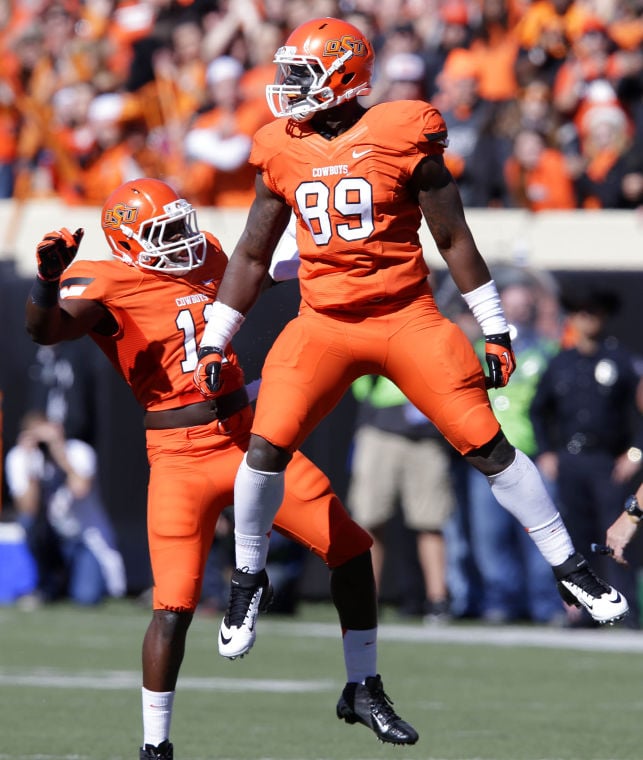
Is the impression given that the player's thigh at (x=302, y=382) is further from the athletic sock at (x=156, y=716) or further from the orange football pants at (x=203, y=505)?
the athletic sock at (x=156, y=716)

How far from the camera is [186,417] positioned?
257 inches

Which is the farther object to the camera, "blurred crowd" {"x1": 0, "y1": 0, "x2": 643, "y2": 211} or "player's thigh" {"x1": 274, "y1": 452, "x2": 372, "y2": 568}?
"blurred crowd" {"x1": 0, "y1": 0, "x2": 643, "y2": 211}

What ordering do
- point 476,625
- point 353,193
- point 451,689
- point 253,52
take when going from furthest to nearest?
point 253,52
point 476,625
point 451,689
point 353,193

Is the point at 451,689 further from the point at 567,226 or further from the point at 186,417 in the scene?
the point at 567,226

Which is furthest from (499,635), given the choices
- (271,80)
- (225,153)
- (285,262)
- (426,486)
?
(271,80)

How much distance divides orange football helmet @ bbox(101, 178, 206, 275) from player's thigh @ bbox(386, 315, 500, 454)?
0.94 meters

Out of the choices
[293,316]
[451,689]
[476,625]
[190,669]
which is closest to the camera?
[293,316]

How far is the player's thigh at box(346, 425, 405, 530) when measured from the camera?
11.7m

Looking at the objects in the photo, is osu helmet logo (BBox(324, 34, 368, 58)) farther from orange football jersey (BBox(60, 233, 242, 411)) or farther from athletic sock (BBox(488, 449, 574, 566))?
athletic sock (BBox(488, 449, 574, 566))

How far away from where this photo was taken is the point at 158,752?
6.15 m

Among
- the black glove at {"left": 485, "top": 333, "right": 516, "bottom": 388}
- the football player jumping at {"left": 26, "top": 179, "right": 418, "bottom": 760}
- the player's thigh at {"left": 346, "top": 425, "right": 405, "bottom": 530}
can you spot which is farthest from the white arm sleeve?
the player's thigh at {"left": 346, "top": 425, "right": 405, "bottom": 530}

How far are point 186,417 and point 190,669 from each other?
3.30 meters

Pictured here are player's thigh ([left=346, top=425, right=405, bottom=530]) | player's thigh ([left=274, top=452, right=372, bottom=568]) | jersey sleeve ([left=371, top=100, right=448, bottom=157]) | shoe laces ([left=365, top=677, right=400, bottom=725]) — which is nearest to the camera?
jersey sleeve ([left=371, top=100, right=448, bottom=157])

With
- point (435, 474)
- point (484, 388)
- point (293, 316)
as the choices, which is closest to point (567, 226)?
point (435, 474)
